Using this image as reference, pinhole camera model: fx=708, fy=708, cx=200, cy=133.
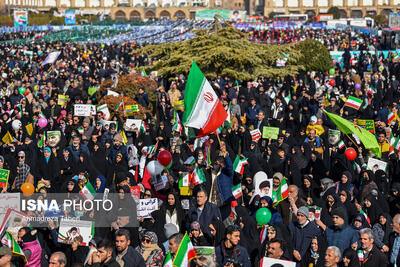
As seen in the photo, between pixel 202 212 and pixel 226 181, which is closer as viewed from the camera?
pixel 202 212

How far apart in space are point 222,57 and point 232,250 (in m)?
12.8

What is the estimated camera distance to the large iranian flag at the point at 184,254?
5.35m

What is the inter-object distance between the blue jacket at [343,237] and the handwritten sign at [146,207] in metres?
1.77

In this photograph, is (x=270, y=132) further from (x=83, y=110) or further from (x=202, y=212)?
(x=202, y=212)

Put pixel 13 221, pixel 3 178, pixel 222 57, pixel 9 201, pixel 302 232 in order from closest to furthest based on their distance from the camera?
1. pixel 302 232
2. pixel 13 221
3. pixel 9 201
4. pixel 3 178
5. pixel 222 57

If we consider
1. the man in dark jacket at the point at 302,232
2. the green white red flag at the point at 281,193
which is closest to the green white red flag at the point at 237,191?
the green white red flag at the point at 281,193

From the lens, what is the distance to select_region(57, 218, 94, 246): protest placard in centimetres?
617

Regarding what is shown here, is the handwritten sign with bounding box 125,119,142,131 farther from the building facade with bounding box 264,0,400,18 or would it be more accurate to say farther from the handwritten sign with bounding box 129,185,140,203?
the building facade with bounding box 264,0,400,18

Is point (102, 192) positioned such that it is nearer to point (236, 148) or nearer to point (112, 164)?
point (112, 164)

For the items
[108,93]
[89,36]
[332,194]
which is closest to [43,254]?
[332,194]

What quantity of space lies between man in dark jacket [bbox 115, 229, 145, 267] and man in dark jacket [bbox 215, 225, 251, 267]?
620mm

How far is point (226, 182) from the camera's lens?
809cm

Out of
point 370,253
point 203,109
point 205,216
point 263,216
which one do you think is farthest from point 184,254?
point 203,109

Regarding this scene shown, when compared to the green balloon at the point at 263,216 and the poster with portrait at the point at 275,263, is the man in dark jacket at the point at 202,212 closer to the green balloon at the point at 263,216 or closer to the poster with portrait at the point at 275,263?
the green balloon at the point at 263,216
